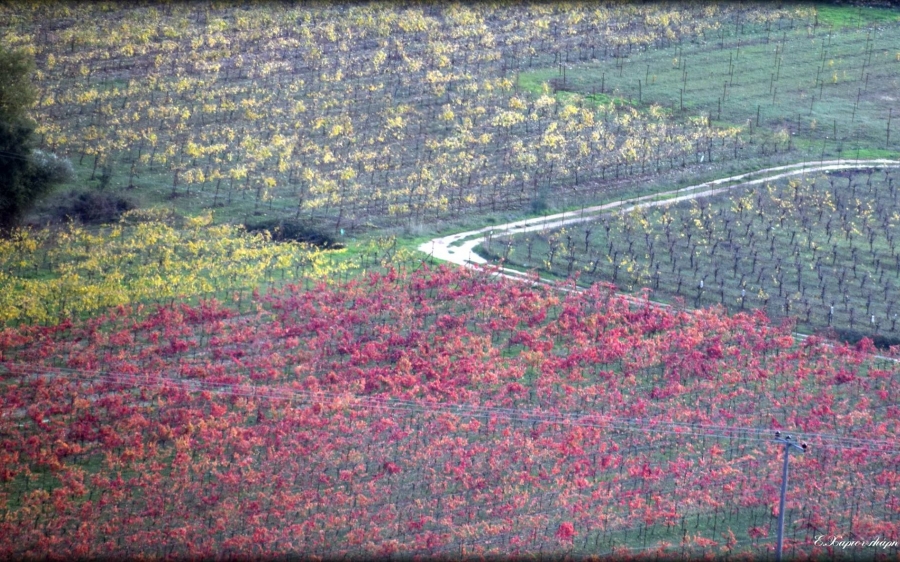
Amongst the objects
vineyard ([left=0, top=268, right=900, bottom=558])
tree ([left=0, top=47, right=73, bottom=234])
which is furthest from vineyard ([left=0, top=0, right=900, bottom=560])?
tree ([left=0, top=47, right=73, bottom=234])

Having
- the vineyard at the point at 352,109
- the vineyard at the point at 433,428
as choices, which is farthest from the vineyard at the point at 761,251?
the vineyard at the point at 352,109

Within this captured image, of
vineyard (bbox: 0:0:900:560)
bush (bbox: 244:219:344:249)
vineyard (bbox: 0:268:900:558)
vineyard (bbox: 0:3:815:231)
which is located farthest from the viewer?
vineyard (bbox: 0:3:815:231)

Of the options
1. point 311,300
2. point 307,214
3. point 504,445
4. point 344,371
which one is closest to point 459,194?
point 307,214

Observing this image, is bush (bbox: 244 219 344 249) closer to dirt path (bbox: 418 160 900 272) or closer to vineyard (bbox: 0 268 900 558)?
dirt path (bbox: 418 160 900 272)

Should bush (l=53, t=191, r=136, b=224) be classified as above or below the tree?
below

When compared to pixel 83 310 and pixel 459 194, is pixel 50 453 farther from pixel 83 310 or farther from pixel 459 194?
pixel 459 194

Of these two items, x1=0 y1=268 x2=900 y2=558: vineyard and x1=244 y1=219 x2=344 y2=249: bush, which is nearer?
x1=0 y1=268 x2=900 y2=558: vineyard

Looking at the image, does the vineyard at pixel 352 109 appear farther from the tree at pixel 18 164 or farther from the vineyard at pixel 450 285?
the tree at pixel 18 164
